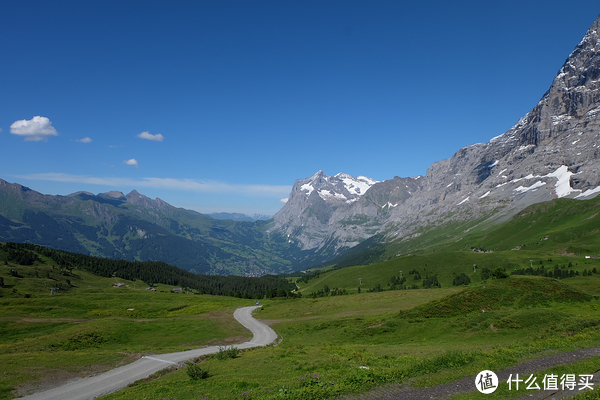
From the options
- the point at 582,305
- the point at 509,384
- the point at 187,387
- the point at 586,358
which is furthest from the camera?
the point at 582,305

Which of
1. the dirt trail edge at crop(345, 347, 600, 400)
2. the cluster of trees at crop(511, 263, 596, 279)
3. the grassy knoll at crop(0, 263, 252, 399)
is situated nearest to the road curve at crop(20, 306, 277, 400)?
the grassy knoll at crop(0, 263, 252, 399)

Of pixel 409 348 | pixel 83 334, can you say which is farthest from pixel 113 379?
pixel 409 348

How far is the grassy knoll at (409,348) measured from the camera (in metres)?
21.4

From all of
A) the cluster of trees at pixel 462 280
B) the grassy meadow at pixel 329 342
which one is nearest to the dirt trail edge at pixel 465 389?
the grassy meadow at pixel 329 342

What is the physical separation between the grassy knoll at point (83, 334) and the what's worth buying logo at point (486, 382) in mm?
38031

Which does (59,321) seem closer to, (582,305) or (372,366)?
(372,366)

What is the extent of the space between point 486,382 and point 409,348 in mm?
15609

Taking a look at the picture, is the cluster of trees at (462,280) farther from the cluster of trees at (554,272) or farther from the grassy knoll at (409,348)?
the grassy knoll at (409,348)

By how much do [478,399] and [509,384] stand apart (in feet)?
10.7

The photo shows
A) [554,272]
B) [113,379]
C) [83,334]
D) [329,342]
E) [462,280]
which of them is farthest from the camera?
[462,280]

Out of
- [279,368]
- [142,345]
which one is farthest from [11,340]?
[279,368]

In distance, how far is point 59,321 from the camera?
73062 mm

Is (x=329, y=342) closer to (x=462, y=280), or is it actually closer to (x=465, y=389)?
(x=465, y=389)

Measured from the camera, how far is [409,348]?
3356cm
